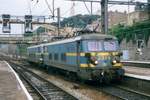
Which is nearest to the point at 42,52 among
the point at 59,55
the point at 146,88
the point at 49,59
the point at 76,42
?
the point at 49,59

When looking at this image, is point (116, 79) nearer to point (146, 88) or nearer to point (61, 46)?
point (146, 88)

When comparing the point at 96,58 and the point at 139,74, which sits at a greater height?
the point at 96,58

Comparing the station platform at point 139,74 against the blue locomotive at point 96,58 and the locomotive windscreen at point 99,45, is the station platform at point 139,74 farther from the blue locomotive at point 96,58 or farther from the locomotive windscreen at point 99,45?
the locomotive windscreen at point 99,45

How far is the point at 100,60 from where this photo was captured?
21.1m

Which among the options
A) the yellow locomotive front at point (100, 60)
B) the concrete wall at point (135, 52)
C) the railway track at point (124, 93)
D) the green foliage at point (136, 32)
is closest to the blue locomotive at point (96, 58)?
the yellow locomotive front at point (100, 60)

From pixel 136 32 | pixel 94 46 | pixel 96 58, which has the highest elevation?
pixel 136 32

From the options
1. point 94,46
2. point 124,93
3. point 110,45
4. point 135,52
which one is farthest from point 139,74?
point 135,52

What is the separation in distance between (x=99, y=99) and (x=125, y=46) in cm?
4008

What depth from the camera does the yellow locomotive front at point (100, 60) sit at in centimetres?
2073

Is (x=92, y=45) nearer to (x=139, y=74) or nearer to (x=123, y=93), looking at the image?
(x=123, y=93)

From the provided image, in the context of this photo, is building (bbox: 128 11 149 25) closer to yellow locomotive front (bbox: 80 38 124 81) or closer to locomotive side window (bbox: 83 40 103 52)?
yellow locomotive front (bbox: 80 38 124 81)

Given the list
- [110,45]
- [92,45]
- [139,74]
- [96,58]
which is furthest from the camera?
[139,74]

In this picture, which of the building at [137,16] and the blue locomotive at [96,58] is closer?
the blue locomotive at [96,58]

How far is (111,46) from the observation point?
21.8 m
